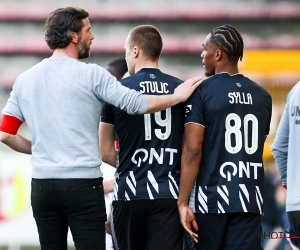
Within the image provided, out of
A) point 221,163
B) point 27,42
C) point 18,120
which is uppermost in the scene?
point 27,42

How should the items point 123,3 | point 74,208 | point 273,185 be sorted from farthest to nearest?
1. point 123,3
2. point 273,185
3. point 74,208

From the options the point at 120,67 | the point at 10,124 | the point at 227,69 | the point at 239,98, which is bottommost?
the point at 10,124

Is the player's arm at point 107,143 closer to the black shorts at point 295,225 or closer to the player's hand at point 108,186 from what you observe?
the player's hand at point 108,186

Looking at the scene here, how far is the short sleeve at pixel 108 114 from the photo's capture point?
3402 millimetres

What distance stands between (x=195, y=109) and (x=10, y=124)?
795 millimetres

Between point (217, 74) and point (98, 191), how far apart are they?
745 mm

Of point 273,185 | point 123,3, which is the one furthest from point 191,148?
point 123,3

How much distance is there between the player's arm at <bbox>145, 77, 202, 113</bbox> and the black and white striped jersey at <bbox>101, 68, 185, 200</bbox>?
0.09 metres

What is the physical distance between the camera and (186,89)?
325cm

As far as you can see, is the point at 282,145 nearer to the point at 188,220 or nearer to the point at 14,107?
the point at 188,220

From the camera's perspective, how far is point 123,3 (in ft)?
27.7

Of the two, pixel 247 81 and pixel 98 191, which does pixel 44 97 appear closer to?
pixel 98 191

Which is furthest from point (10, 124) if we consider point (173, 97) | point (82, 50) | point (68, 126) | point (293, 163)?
point (293, 163)

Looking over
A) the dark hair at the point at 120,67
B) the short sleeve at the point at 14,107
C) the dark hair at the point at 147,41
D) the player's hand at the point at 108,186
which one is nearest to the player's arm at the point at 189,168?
the dark hair at the point at 147,41
